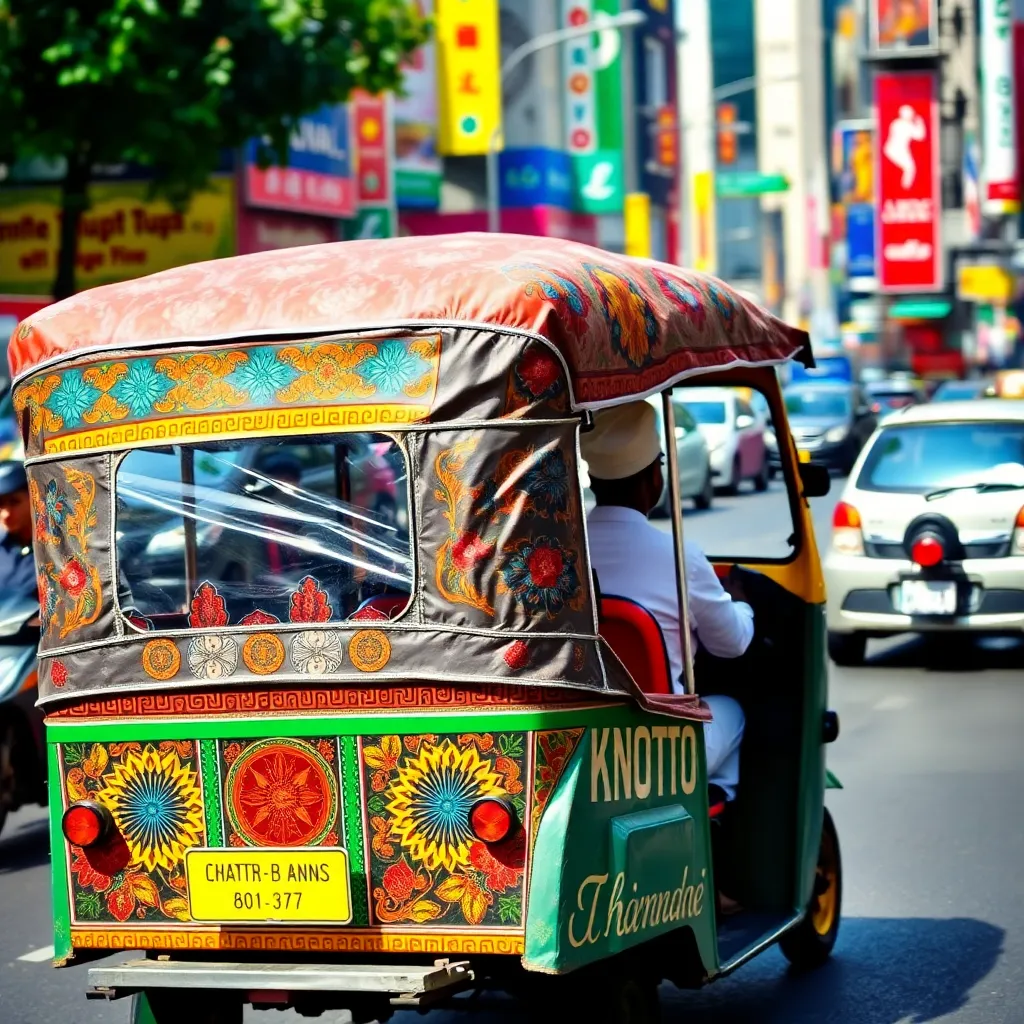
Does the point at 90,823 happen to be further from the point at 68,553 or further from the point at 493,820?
the point at 493,820

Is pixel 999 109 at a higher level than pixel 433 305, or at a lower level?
higher

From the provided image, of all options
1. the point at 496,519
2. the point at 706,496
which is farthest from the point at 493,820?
the point at 706,496

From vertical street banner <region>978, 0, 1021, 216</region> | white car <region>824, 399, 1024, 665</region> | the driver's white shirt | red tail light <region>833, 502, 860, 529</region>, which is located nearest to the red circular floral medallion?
the driver's white shirt

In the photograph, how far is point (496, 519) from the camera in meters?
4.72

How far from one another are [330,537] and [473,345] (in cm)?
56

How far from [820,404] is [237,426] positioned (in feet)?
107

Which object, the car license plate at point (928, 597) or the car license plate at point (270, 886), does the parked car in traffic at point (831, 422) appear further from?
the car license plate at point (270, 886)

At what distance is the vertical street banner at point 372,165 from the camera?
38.7 m

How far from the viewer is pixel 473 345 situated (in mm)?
4695

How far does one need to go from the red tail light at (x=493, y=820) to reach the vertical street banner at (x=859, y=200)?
7904 centimetres

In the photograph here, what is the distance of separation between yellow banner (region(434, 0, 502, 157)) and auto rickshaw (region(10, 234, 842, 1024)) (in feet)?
135

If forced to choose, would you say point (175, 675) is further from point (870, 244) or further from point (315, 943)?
point (870, 244)

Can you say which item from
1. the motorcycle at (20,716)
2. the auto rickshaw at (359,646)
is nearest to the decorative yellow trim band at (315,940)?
the auto rickshaw at (359,646)

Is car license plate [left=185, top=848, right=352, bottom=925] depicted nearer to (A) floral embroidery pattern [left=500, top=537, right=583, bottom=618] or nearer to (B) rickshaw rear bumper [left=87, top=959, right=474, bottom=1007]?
(B) rickshaw rear bumper [left=87, top=959, right=474, bottom=1007]
